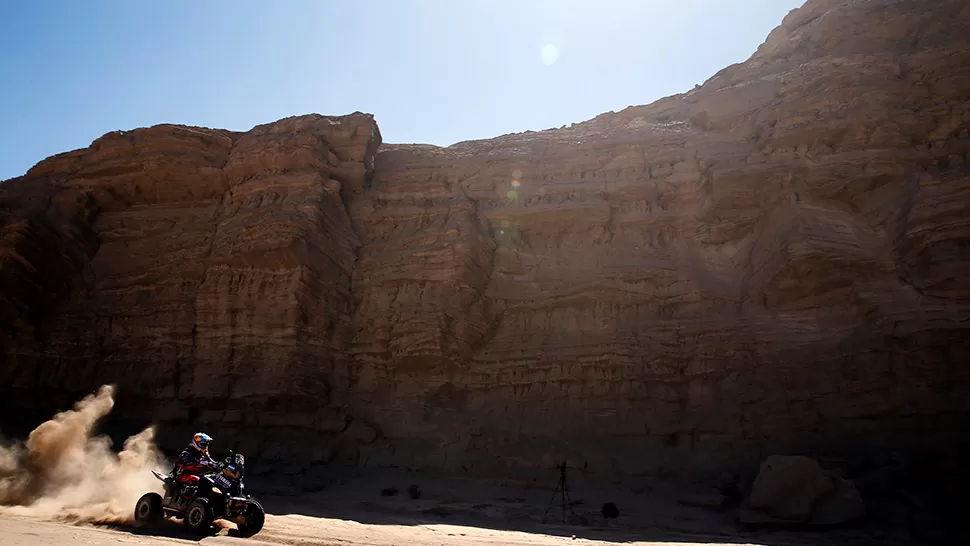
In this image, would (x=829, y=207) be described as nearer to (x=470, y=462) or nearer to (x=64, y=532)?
(x=470, y=462)

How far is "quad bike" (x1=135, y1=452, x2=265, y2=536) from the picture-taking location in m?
8.98

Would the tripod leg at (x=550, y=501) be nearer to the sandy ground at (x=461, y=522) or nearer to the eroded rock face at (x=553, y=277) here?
the sandy ground at (x=461, y=522)

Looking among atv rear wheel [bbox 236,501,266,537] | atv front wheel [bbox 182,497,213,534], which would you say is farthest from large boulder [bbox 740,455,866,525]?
atv front wheel [bbox 182,497,213,534]

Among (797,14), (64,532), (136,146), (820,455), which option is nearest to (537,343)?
(820,455)

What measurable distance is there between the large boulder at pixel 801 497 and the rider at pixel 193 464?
1038cm

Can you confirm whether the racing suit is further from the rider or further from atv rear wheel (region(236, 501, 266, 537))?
atv rear wheel (region(236, 501, 266, 537))

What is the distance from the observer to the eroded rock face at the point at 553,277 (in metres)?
16.6

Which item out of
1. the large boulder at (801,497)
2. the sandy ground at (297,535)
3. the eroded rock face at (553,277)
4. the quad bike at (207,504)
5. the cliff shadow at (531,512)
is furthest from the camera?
the eroded rock face at (553,277)

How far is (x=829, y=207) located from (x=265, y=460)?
18.7 m

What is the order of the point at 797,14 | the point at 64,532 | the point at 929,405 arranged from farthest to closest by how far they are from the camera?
the point at 797,14 < the point at 929,405 < the point at 64,532

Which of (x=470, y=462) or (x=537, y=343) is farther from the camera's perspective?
(x=537, y=343)

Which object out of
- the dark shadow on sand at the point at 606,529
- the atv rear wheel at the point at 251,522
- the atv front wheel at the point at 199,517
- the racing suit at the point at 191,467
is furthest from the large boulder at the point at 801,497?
the racing suit at the point at 191,467

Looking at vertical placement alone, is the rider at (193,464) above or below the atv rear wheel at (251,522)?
above

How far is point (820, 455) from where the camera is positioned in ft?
49.4
